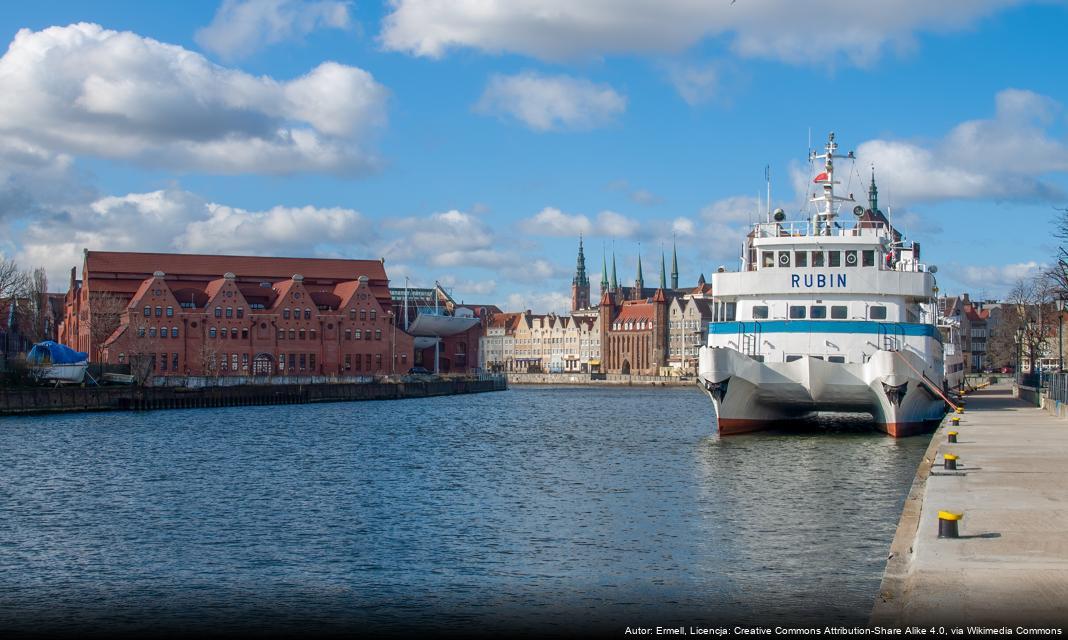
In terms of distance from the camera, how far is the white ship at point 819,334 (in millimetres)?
37969

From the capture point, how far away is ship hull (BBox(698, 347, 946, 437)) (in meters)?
37.4

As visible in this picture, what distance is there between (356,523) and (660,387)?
474 feet

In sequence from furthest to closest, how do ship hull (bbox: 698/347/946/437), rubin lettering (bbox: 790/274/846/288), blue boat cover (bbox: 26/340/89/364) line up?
blue boat cover (bbox: 26/340/89/364)
rubin lettering (bbox: 790/274/846/288)
ship hull (bbox: 698/347/946/437)

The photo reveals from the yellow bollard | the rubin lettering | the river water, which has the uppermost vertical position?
the rubin lettering

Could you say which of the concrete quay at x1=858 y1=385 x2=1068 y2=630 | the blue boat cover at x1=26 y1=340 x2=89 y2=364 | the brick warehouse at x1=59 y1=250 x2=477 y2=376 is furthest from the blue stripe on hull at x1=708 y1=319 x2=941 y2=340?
the brick warehouse at x1=59 y1=250 x2=477 y2=376

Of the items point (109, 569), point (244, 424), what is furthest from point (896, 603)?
point (244, 424)

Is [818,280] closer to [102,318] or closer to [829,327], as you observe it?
[829,327]

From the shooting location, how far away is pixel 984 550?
45.9 ft

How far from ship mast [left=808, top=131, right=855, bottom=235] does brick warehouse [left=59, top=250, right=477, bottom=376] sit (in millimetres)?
75330

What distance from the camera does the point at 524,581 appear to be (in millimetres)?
17344

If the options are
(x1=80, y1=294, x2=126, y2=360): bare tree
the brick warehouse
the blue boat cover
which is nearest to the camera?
the blue boat cover

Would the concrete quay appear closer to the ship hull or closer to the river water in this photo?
the river water

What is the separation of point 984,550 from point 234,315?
363 ft

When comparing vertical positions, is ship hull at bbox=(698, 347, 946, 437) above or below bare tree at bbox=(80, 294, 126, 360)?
below
